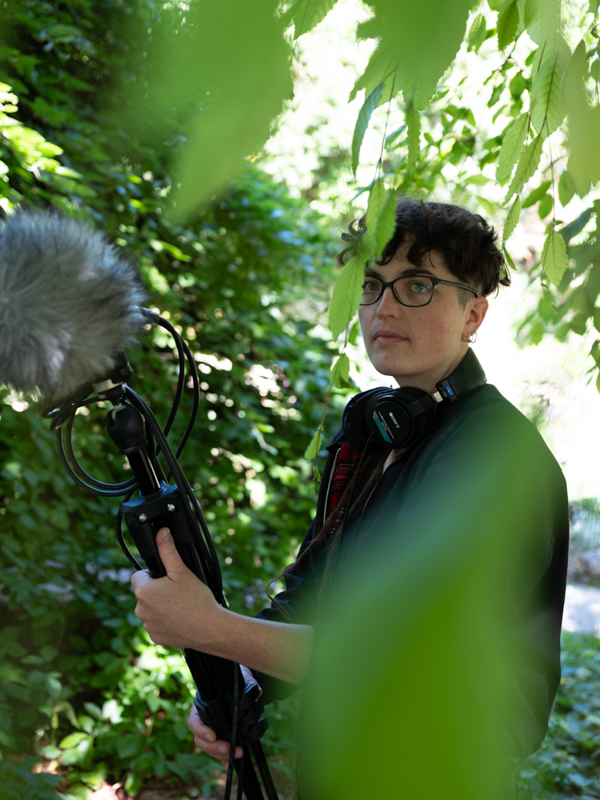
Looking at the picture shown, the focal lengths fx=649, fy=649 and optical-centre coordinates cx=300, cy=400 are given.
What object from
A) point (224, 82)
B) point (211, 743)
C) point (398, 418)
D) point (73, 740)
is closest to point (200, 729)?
point (211, 743)

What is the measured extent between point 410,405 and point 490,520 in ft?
3.15

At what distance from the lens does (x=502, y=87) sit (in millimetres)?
2061

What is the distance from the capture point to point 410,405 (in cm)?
133

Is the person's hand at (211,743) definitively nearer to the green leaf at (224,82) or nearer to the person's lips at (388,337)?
the person's lips at (388,337)

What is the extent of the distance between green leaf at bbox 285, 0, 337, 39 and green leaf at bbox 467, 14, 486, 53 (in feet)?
3.61

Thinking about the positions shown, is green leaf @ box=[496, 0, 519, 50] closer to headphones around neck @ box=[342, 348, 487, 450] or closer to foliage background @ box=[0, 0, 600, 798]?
foliage background @ box=[0, 0, 600, 798]

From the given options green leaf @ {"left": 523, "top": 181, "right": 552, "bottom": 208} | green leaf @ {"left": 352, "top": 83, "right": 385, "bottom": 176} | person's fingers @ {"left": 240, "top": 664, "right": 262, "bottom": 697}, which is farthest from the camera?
green leaf @ {"left": 523, "top": 181, "right": 552, "bottom": 208}

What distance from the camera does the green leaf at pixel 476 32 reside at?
55.0 inches

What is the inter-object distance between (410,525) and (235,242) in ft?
12.5

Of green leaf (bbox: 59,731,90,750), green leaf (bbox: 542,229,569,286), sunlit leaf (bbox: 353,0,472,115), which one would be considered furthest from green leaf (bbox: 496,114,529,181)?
green leaf (bbox: 59,731,90,750)

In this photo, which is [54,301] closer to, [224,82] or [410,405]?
[224,82]

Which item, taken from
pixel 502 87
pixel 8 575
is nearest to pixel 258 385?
pixel 8 575

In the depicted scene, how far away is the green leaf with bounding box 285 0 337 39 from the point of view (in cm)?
44

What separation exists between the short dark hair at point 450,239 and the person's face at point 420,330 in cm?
2
